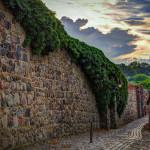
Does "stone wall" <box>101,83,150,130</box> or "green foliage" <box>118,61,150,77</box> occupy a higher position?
"green foliage" <box>118,61,150,77</box>

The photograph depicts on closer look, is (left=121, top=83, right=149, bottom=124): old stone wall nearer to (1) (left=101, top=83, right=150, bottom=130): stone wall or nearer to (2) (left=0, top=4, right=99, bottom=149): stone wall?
(1) (left=101, top=83, right=150, bottom=130): stone wall

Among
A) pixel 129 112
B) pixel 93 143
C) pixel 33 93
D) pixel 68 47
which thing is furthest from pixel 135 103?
pixel 33 93

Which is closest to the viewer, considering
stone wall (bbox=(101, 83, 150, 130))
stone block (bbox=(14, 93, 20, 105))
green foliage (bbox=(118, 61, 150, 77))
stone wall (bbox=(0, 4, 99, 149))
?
stone wall (bbox=(0, 4, 99, 149))

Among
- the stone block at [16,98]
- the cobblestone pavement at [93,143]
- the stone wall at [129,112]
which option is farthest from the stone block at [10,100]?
the stone wall at [129,112]

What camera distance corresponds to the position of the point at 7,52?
251 inches

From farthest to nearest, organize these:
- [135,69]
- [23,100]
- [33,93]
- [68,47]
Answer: [135,69] → [68,47] → [33,93] → [23,100]

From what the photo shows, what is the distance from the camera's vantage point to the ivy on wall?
23.3 feet

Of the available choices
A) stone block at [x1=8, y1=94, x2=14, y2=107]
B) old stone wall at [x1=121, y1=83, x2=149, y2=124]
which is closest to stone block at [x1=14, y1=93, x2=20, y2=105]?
stone block at [x1=8, y1=94, x2=14, y2=107]

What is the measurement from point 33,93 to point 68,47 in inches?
138

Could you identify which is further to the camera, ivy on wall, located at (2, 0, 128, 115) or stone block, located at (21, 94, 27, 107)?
ivy on wall, located at (2, 0, 128, 115)

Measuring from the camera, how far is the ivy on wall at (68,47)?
7.09 meters

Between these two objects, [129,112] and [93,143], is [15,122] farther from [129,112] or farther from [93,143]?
[129,112]

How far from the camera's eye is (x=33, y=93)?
756cm

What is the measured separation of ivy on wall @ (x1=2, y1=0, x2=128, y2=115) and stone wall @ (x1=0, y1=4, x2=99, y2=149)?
28 centimetres
